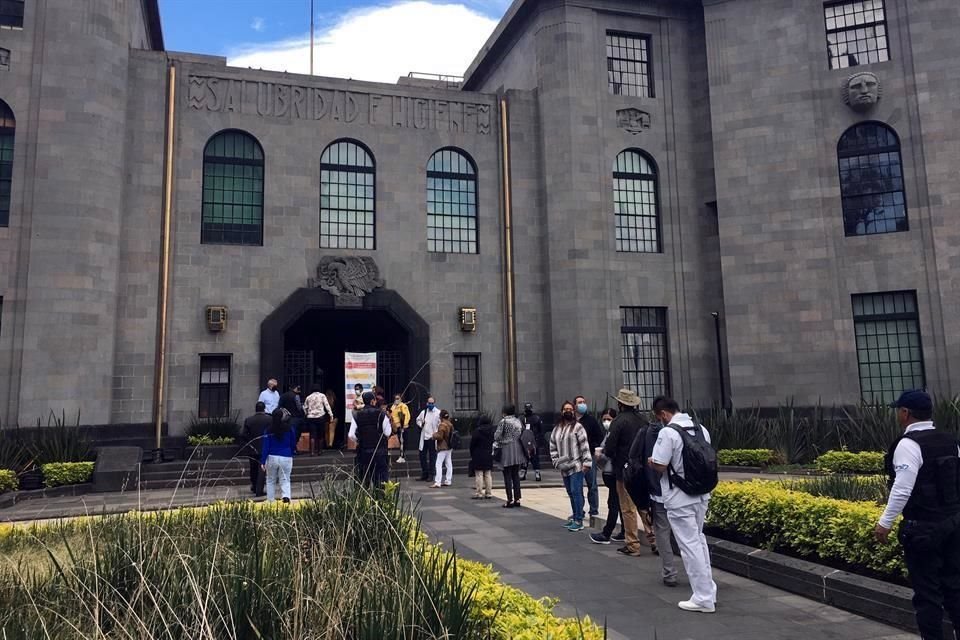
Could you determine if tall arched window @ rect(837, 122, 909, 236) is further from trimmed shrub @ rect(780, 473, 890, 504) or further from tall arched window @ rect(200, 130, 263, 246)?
tall arched window @ rect(200, 130, 263, 246)

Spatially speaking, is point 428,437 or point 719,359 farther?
point 719,359

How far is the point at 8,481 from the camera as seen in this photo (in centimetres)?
1496

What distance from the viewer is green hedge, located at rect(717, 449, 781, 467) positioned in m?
18.4

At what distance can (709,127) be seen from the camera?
23.8 m

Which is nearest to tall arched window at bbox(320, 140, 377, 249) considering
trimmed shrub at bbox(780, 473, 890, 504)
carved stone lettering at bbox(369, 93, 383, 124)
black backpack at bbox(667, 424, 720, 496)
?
carved stone lettering at bbox(369, 93, 383, 124)

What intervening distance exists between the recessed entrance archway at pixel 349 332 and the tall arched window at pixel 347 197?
1847 mm

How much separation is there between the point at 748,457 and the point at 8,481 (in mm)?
17713

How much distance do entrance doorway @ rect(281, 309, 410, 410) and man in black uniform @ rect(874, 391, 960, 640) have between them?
55.2 ft

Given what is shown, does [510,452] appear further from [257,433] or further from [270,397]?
[270,397]

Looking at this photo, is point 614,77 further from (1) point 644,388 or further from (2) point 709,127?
(1) point 644,388

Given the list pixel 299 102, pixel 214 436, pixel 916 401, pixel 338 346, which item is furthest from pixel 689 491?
pixel 338 346

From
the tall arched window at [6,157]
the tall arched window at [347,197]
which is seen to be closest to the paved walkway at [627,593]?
the tall arched window at [347,197]

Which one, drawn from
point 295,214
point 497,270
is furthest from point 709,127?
point 295,214

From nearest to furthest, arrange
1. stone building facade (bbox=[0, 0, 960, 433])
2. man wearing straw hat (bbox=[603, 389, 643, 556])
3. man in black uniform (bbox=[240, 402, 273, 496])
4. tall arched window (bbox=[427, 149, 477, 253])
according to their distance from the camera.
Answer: man wearing straw hat (bbox=[603, 389, 643, 556]) < man in black uniform (bbox=[240, 402, 273, 496]) < stone building facade (bbox=[0, 0, 960, 433]) < tall arched window (bbox=[427, 149, 477, 253])
